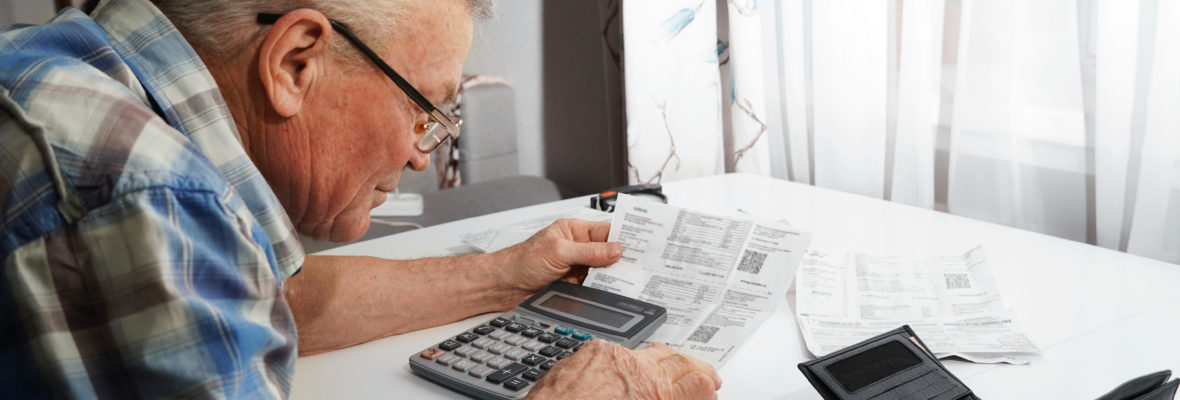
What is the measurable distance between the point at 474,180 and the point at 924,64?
1230 mm

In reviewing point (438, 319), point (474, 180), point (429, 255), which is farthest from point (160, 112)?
point (474, 180)

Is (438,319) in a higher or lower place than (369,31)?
lower

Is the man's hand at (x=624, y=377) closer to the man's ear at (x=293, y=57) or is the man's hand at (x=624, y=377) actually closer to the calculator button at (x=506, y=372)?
the calculator button at (x=506, y=372)

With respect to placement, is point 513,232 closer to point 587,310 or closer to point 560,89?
point 587,310

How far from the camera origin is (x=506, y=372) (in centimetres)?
84

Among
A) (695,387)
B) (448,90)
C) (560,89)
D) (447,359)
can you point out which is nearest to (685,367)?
(695,387)

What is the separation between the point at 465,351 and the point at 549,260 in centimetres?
23

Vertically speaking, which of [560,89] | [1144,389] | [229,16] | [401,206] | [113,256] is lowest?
[401,206]

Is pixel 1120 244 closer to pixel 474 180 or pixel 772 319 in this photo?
pixel 772 319

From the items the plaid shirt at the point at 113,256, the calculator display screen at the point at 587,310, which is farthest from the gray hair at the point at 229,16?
the calculator display screen at the point at 587,310

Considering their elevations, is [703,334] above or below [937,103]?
below

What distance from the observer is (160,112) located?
Answer: 62cm

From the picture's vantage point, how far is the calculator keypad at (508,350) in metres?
0.84

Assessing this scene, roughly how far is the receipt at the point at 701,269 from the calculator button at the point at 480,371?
204 millimetres
